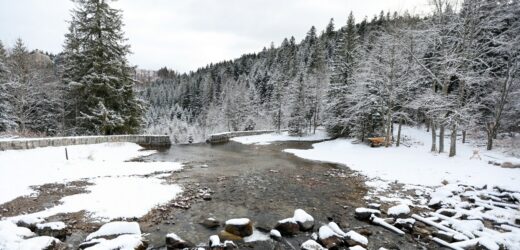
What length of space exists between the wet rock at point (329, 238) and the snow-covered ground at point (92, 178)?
17.2 ft

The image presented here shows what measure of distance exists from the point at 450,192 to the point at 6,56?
39.1m

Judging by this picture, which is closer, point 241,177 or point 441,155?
point 241,177

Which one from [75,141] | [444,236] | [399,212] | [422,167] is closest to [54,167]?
[75,141]

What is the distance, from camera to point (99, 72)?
2353 centimetres

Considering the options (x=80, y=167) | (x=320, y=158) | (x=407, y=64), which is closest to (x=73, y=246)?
(x=80, y=167)

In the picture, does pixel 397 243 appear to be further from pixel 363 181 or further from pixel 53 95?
pixel 53 95

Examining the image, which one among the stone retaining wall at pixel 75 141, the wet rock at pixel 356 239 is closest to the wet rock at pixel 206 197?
the wet rock at pixel 356 239

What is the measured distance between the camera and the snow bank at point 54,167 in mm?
10541

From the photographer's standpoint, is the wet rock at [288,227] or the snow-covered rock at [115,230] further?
the wet rock at [288,227]

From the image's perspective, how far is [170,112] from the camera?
85.2 m

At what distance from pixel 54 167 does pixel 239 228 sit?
11090 mm

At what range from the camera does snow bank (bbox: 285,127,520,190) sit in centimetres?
1188

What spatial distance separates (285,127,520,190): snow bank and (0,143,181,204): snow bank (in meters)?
11.4

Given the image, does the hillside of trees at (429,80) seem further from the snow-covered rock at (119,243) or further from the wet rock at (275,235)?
the snow-covered rock at (119,243)
